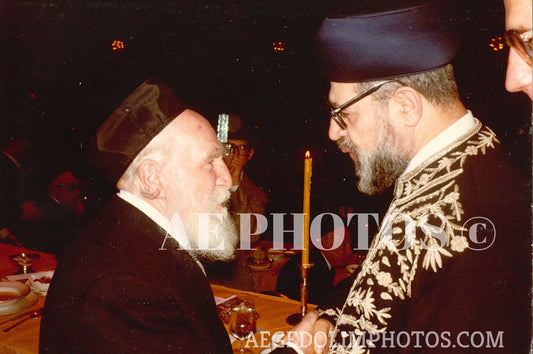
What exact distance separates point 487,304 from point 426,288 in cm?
18

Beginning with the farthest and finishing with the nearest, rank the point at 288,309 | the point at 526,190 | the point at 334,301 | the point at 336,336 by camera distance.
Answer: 1. the point at 288,309
2. the point at 334,301
3. the point at 336,336
4. the point at 526,190

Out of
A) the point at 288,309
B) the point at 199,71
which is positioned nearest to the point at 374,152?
the point at 288,309

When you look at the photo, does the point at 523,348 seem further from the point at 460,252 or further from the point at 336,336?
the point at 336,336

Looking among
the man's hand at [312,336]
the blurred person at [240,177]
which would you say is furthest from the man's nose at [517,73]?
the blurred person at [240,177]

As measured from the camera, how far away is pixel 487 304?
4.26 feet

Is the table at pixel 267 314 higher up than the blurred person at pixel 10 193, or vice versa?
the blurred person at pixel 10 193

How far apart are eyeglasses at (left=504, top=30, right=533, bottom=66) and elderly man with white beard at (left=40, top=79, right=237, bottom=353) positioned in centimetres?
132

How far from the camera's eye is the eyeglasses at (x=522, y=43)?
1.30 meters

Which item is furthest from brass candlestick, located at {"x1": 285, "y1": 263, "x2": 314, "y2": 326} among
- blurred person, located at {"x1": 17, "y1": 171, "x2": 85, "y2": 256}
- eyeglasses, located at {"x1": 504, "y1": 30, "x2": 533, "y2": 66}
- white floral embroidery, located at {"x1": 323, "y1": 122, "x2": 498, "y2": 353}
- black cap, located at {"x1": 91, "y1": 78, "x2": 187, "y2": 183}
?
blurred person, located at {"x1": 17, "y1": 171, "x2": 85, "y2": 256}

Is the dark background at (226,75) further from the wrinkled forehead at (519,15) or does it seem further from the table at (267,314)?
the wrinkled forehead at (519,15)

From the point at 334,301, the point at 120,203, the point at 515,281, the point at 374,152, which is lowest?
the point at 334,301

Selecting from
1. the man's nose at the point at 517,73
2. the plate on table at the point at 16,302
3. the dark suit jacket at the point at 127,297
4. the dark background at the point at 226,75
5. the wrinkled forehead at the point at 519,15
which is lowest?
the plate on table at the point at 16,302

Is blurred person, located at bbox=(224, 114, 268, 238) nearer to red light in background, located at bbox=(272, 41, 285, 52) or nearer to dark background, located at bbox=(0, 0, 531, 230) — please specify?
dark background, located at bbox=(0, 0, 531, 230)

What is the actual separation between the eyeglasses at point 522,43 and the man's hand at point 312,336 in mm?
1376
